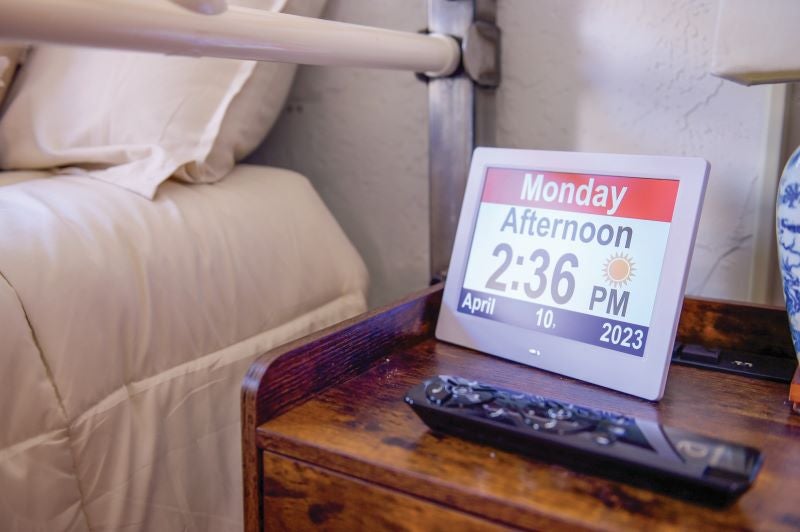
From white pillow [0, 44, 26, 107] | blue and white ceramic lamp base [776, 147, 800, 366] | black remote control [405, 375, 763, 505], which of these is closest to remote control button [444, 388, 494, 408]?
black remote control [405, 375, 763, 505]

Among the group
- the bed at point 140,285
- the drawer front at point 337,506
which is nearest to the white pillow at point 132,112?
the bed at point 140,285

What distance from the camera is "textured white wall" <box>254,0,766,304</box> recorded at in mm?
828

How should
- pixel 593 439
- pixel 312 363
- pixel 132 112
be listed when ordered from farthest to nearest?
1. pixel 132 112
2. pixel 312 363
3. pixel 593 439

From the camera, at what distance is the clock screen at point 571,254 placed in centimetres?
63

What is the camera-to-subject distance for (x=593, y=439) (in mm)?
484

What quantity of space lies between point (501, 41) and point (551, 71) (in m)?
0.08

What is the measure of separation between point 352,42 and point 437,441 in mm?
438

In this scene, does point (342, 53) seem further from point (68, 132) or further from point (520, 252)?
point (68, 132)

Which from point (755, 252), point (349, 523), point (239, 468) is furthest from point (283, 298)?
point (755, 252)

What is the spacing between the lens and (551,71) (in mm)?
945

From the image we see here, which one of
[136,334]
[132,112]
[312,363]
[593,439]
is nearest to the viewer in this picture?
[593,439]

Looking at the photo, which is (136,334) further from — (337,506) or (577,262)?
(577,262)

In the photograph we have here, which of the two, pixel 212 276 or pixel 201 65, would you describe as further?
pixel 201 65

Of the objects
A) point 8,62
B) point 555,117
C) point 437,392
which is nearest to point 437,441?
point 437,392
